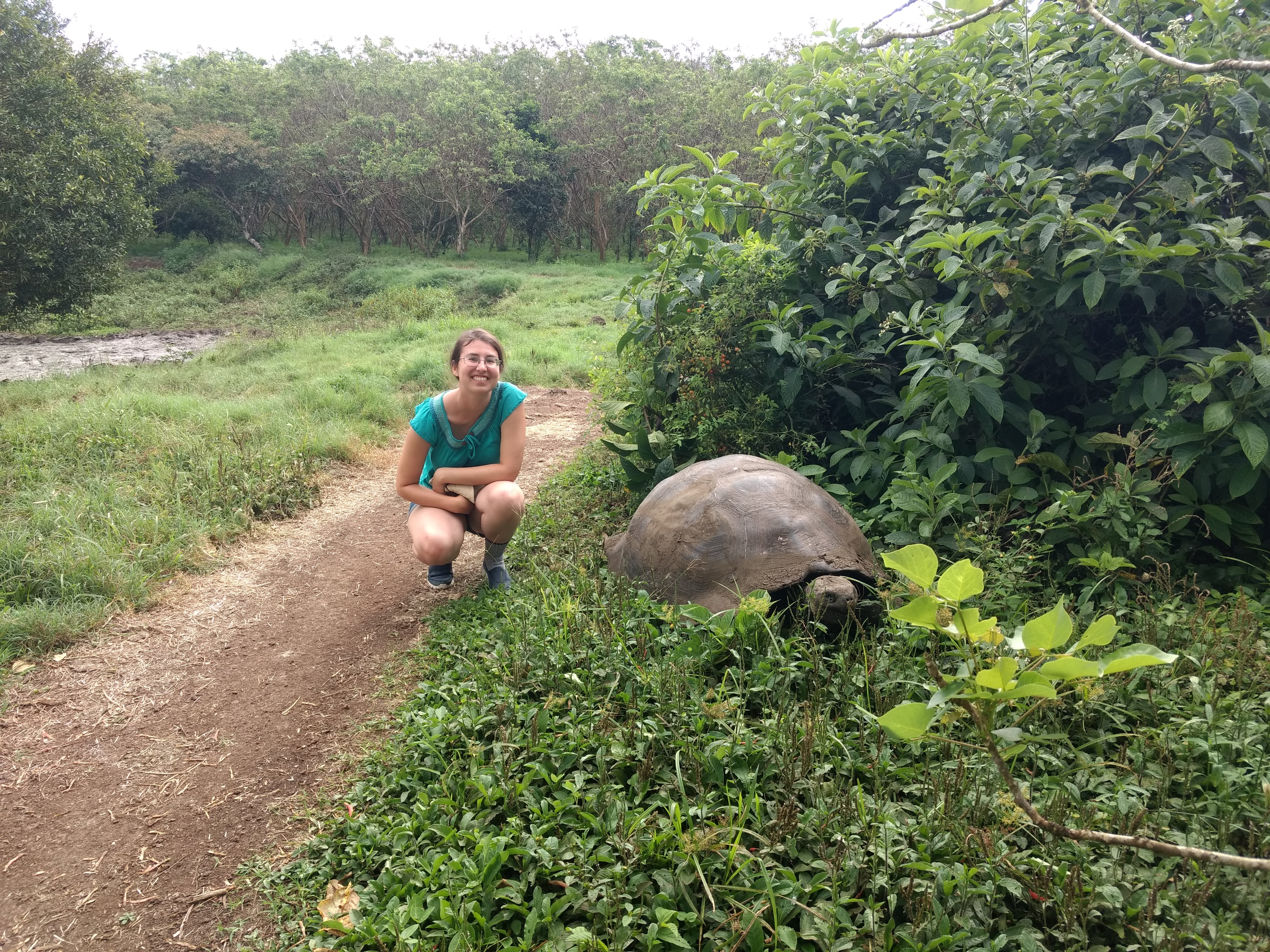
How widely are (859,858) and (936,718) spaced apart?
3.32 feet

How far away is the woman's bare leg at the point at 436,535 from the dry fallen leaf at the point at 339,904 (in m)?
1.65

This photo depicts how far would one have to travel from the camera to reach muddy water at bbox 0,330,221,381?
1194cm

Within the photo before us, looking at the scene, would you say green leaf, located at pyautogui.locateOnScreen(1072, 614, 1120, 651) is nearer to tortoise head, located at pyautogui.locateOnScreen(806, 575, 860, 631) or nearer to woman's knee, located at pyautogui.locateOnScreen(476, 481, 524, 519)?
tortoise head, located at pyautogui.locateOnScreen(806, 575, 860, 631)

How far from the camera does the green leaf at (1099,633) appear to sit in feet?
2.64

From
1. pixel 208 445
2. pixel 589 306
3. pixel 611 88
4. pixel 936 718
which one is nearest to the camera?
pixel 936 718

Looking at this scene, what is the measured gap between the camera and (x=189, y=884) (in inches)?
82.7

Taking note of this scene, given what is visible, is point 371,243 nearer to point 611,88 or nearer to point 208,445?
point 611,88

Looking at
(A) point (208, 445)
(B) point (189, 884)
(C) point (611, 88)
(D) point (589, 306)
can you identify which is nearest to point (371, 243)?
(C) point (611, 88)

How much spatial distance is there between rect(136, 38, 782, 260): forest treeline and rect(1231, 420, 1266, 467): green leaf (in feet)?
73.3

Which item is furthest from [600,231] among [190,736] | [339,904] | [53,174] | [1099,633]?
[1099,633]

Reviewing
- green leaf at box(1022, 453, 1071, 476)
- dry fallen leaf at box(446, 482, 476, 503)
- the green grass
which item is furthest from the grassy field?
green leaf at box(1022, 453, 1071, 476)

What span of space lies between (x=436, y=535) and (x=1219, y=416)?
3.08 meters

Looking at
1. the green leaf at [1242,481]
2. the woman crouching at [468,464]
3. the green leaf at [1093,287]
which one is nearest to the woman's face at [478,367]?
the woman crouching at [468,464]

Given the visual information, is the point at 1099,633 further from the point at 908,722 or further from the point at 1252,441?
the point at 1252,441
